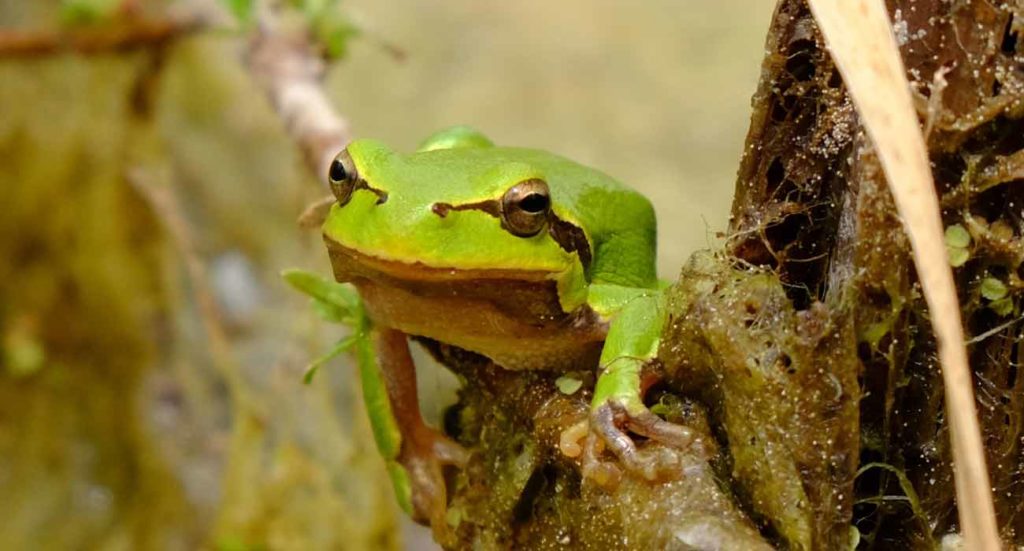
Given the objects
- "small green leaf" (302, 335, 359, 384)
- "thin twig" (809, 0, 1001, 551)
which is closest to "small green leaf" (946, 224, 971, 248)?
"thin twig" (809, 0, 1001, 551)

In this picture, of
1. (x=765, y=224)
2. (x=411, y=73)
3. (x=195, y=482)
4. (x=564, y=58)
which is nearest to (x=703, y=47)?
(x=564, y=58)

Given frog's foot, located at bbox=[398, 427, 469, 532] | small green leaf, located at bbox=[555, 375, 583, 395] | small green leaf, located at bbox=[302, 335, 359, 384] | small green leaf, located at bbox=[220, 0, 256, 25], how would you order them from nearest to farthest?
small green leaf, located at bbox=[555, 375, 583, 395] → frog's foot, located at bbox=[398, 427, 469, 532] → small green leaf, located at bbox=[302, 335, 359, 384] → small green leaf, located at bbox=[220, 0, 256, 25]

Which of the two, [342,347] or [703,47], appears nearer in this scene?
[342,347]

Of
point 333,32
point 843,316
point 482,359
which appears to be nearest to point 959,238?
point 843,316

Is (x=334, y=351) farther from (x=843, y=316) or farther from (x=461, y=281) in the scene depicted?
(x=843, y=316)

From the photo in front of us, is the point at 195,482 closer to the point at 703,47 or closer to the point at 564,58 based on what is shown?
the point at 564,58

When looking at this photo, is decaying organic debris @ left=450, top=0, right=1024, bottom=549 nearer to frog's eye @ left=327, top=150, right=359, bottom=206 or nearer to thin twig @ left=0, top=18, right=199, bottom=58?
frog's eye @ left=327, top=150, right=359, bottom=206
